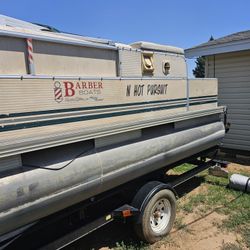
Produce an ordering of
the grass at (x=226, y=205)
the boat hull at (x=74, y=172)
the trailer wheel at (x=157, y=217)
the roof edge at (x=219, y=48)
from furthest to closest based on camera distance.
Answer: the roof edge at (x=219, y=48)
the grass at (x=226, y=205)
the trailer wheel at (x=157, y=217)
the boat hull at (x=74, y=172)

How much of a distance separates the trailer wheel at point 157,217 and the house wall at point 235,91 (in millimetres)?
4678

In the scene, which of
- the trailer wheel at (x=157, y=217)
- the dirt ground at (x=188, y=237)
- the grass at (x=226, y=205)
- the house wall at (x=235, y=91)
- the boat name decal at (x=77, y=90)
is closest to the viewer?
the boat name decal at (x=77, y=90)

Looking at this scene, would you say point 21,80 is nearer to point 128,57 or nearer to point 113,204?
point 128,57

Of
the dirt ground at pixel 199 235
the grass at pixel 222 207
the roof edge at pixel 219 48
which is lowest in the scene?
the dirt ground at pixel 199 235

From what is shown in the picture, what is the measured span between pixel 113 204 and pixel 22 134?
1.69 metres

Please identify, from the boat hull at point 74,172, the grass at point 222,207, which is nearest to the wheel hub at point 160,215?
the grass at point 222,207

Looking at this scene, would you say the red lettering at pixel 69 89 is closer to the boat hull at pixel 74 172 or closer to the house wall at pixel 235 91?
the boat hull at pixel 74 172

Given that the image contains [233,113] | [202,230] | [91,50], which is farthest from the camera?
[233,113]

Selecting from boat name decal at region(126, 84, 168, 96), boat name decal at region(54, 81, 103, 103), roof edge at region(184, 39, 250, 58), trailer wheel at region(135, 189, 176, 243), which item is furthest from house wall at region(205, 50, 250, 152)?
boat name decal at region(54, 81, 103, 103)

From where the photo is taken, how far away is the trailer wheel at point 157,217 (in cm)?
354

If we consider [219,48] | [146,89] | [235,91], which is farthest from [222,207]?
[219,48]

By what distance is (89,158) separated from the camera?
2918 mm

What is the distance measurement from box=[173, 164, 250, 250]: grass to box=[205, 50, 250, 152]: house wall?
2595 millimetres

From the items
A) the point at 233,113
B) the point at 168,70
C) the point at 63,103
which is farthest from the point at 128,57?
the point at 233,113
